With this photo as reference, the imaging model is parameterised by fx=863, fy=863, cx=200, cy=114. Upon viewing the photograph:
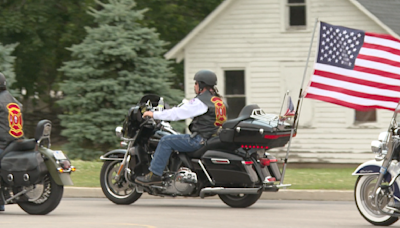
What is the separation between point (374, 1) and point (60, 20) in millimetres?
13035

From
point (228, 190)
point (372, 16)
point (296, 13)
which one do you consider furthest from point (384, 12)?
point (228, 190)

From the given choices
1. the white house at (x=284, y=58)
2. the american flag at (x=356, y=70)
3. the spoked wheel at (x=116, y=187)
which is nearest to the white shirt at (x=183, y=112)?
the spoked wheel at (x=116, y=187)

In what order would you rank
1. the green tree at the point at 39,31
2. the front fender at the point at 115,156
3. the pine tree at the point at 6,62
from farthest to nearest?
1. the green tree at the point at 39,31
2. the pine tree at the point at 6,62
3. the front fender at the point at 115,156

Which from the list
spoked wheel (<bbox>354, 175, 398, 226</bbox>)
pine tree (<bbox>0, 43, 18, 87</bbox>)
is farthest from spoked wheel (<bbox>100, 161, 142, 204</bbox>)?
pine tree (<bbox>0, 43, 18, 87</bbox>)

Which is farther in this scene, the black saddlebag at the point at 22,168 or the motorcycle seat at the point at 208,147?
the motorcycle seat at the point at 208,147

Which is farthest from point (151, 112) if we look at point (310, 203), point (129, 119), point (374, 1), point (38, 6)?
point (38, 6)

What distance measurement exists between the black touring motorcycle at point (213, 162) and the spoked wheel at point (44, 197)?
1.65 metres

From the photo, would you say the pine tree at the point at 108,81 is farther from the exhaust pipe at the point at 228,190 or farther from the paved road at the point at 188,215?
the exhaust pipe at the point at 228,190

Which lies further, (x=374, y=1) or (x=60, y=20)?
(x=60, y=20)

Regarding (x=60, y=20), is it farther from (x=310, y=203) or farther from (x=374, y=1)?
(x=310, y=203)

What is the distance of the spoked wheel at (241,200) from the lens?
38.5 ft

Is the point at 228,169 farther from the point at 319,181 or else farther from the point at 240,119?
the point at 319,181

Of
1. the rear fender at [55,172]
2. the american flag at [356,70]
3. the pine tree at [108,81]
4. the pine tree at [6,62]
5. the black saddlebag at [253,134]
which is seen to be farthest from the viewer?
the pine tree at [6,62]

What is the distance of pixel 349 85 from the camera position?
1269 cm
